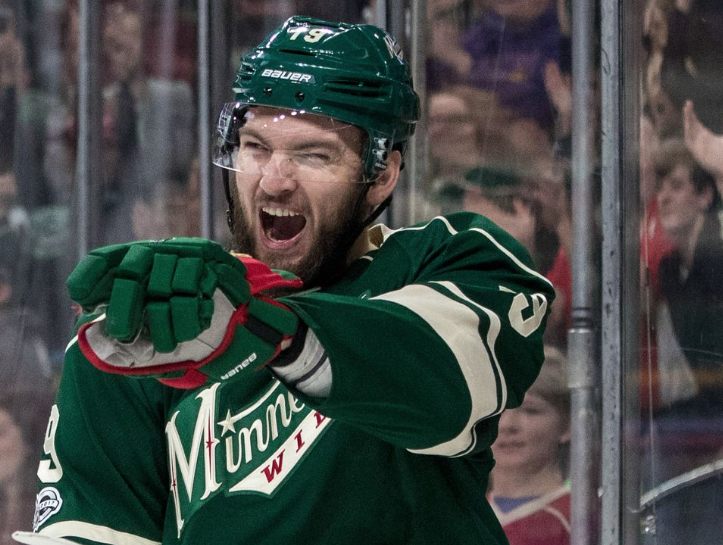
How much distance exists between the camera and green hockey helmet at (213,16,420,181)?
4.74 ft

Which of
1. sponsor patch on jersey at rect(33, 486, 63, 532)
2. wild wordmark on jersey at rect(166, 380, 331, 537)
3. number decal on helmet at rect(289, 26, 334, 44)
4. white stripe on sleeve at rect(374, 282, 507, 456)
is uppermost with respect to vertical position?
number decal on helmet at rect(289, 26, 334, 44)

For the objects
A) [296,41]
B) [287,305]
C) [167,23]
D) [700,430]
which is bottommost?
[700,430]

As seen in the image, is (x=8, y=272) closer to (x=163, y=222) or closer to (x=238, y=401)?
(x=163, y=222)

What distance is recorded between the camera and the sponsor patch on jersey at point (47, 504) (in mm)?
1534

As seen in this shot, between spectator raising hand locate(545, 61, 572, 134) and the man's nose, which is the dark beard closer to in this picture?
the man's nose

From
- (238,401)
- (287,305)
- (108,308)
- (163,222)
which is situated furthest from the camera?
(163,222)

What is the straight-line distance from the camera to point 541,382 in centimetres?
229

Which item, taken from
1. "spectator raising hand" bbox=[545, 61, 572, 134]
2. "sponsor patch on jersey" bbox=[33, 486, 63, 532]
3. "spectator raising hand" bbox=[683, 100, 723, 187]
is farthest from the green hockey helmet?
"spectator raising hand" bbox=[545, 61, 572, 134]

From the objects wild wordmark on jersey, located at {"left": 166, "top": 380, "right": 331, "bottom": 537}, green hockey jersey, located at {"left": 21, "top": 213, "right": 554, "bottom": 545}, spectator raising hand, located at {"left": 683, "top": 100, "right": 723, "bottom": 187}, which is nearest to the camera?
green hockey jersey, located at {"left": 21, "top": 213, "right": 554, "bottom": 545}

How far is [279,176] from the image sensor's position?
1.45 meters

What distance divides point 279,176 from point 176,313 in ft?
1.84

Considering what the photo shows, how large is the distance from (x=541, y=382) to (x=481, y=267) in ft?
3.45

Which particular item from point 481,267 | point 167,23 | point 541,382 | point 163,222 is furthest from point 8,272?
point 481,267

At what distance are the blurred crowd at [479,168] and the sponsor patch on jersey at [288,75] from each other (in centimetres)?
84
